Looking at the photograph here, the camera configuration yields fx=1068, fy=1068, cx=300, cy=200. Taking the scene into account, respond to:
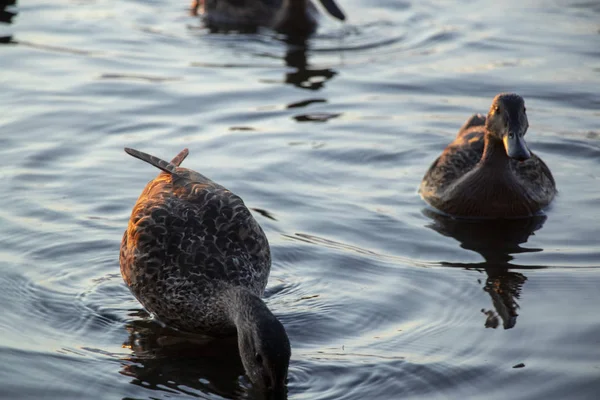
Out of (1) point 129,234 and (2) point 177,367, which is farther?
(1) point 129,234

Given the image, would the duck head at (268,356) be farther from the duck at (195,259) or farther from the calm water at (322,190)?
the duck at (195,259)

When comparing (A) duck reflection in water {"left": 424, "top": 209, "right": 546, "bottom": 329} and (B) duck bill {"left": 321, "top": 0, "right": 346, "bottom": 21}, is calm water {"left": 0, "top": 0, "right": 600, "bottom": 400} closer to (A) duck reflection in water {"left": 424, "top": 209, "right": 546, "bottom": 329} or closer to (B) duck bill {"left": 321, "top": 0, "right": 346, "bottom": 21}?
(A) duck reflection in water {"left": 424, "top": 209, "right": 546, "bottom": 329}

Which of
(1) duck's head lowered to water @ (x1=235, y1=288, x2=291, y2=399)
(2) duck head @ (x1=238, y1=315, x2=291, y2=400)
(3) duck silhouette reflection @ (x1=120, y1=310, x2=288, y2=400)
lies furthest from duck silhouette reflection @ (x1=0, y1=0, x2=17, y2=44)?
(2) duck head @ (x1=238, y1=315, x2=291, y2=400)

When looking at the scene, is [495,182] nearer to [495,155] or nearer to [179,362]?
[495,155]

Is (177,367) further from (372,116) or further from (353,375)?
(372,116)

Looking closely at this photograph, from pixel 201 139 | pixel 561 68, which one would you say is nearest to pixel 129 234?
pixel 201 139

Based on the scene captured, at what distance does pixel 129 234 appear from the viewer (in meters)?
7.15

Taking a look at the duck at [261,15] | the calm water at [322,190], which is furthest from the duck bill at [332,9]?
the duck at [261,15]

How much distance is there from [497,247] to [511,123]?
3.54 feet

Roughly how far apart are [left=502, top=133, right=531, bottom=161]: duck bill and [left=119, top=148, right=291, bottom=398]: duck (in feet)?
8.49

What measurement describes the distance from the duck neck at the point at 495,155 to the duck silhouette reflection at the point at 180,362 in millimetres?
3392

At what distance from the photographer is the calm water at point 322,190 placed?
6453mm

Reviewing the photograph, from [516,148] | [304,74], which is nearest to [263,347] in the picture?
[516,148]

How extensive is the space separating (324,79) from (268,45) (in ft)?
5.63
